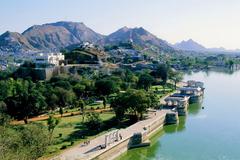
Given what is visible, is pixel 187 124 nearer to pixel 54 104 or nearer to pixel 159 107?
pixel 159 107

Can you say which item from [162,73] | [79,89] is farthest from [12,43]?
[79,89]

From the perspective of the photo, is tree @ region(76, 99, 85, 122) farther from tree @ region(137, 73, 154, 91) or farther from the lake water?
tree @ region(137, 73, 154, 91)

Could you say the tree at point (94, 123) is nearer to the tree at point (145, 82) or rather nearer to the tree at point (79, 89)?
the tree at point (79, 89)

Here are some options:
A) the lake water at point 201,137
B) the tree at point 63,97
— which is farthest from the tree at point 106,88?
the lake water at point 201,137

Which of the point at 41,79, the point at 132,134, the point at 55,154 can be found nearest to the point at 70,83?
the point at 41,79

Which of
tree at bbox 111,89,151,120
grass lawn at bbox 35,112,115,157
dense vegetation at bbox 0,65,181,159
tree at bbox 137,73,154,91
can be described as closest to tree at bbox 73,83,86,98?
dense vegetation at bbox 0,65,181,159

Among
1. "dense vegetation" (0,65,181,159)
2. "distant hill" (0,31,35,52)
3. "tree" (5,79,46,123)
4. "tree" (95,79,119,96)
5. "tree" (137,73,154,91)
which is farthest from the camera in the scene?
"distant hill" (0,31,35,52)

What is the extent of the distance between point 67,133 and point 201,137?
36.9 ft

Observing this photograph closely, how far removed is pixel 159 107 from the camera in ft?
130

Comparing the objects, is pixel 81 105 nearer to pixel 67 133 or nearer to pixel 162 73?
pixel 67 133

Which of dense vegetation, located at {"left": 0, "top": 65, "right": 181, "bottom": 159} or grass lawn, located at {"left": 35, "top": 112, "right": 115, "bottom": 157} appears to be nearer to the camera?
dense vegetation, located at {"left": 0, "top": 65, "right": 181, "bottom": 159}

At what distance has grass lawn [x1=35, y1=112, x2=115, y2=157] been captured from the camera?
991 inches

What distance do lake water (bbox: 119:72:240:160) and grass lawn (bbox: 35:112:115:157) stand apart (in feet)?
12.8

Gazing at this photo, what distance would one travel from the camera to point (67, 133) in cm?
2908
